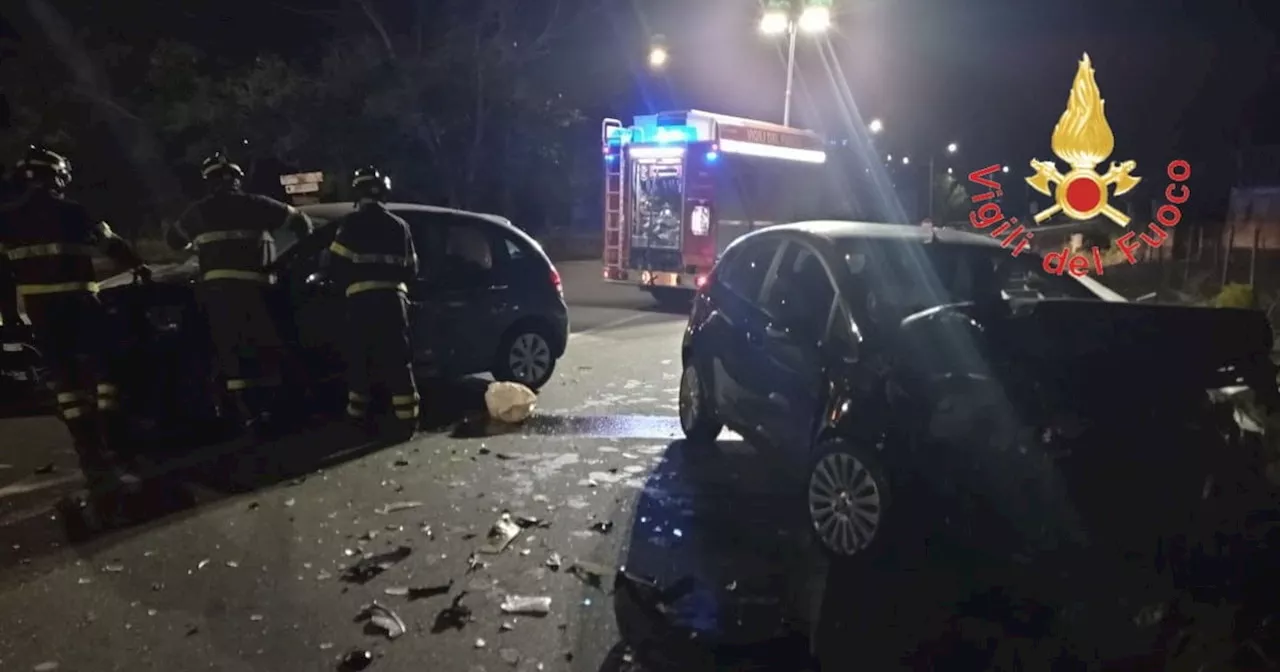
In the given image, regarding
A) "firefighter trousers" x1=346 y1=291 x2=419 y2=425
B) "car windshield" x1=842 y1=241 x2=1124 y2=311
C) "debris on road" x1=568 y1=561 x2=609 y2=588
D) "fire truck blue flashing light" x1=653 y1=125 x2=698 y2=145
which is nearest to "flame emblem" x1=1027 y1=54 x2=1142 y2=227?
"car windshield" x1=842 y1=241 x2=1124 y2=311

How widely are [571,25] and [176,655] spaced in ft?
85.1

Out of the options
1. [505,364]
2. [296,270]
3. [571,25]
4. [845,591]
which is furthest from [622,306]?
[571,25]

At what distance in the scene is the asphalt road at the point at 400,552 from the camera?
3996mm

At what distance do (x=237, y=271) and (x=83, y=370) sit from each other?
1178 mm

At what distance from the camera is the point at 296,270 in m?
7.22

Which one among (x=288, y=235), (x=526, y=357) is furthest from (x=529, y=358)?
(x=288, y=235)

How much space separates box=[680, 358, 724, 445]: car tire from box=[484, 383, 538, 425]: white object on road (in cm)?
134

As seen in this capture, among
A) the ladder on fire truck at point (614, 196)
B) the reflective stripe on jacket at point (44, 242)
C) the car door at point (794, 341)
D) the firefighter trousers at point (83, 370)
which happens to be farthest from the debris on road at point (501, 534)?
the ladder on fire truck at point (614, 196)

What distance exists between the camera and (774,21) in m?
17.3

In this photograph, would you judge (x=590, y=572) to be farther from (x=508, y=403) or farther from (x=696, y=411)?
(x=508, y=403)

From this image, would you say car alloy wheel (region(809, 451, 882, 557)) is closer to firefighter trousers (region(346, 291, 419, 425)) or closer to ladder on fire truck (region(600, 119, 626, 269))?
firefighter trousers (region(346, 291, 419, 425))

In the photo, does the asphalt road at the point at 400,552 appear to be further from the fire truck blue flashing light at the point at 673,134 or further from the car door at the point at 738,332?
the fire truck blue flashing light at the point at 673,134

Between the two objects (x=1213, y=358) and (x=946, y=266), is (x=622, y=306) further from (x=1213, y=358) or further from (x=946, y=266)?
(x=1213, y=358)

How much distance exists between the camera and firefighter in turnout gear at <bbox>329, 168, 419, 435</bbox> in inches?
269
